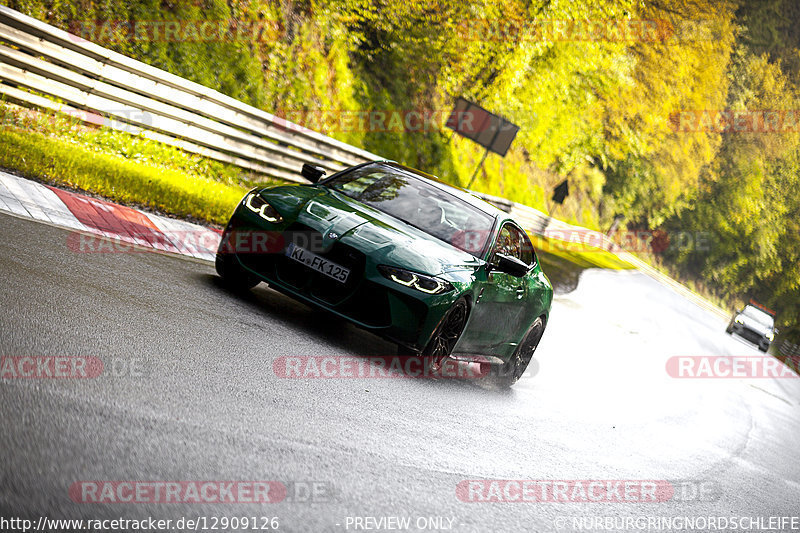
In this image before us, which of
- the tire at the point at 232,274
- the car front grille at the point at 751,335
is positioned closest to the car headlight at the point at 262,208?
the tire at the point at 232,274

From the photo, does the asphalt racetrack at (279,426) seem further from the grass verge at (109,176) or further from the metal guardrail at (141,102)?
the metal guardrail at (141,102)

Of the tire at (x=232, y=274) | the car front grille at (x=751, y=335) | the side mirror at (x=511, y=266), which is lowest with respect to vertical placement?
the car front grille at (x=751, y=335)

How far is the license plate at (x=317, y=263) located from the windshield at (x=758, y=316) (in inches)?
1278

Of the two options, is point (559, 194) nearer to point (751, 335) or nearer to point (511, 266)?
point (751, 335)

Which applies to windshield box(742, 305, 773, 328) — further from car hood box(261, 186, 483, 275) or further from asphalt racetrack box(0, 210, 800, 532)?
car hood box(261, 186, 483, 275)

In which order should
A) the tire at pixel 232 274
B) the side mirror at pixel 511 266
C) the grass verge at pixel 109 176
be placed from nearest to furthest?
the tire at pixel 232 274 → the side mirror at pixel 511 266 → the grass verge at pixel 109 176

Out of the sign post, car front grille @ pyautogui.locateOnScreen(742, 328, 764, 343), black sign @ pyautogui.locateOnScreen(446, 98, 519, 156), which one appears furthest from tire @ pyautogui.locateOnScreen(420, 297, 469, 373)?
car front grille @ pyautogui.locateOnScreen(742, 328, 764, 343)

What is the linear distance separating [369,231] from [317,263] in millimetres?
552

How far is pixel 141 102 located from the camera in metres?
13.5

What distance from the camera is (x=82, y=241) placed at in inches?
308

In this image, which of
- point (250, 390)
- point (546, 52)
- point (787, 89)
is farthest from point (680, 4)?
point (250, 390)

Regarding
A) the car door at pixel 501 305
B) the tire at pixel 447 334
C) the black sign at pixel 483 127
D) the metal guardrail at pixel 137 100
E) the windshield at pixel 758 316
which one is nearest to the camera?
the tire at pixel 447 334

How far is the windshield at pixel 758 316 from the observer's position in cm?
3636

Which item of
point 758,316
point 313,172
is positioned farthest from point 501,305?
point 758,316
